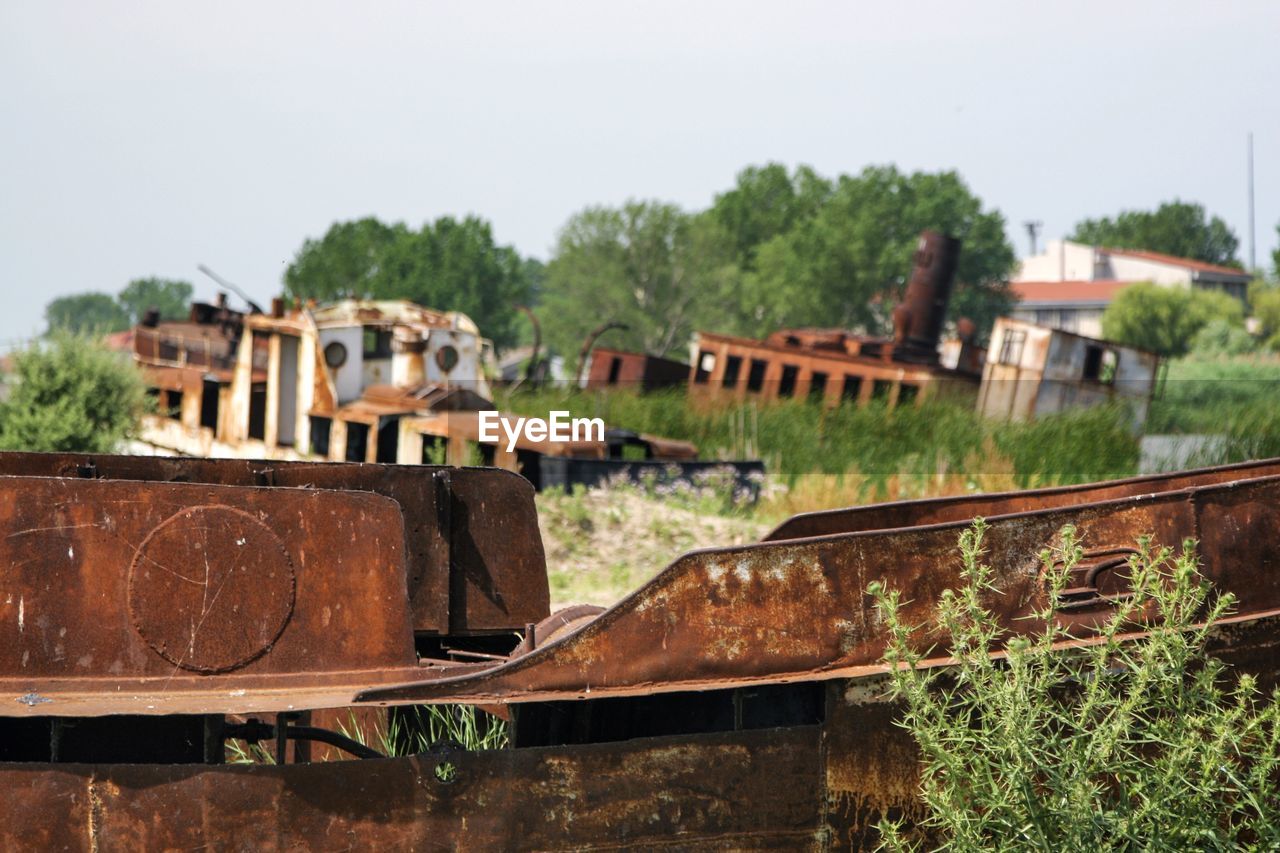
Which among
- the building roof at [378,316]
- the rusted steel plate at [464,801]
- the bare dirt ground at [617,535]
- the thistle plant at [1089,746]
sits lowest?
the bare dirt ground at [617,535]

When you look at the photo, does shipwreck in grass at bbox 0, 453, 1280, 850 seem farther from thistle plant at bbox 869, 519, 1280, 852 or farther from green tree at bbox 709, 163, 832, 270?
green tree at bbox 709, 163, 832, 270

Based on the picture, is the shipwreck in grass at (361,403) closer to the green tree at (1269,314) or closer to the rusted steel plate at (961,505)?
the rusted steel plate at (961,505)

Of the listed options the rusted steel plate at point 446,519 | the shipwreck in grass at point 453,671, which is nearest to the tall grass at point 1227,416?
the rusted steel plate at point 446,519

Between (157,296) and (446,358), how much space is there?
14455 centimetres

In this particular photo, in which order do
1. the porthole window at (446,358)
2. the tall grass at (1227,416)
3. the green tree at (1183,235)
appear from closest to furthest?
1. the tall grass at (1227,416)
2. the porthole window at (446,358)
3. the green tree at (1183,235)

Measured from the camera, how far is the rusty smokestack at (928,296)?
30.0 m

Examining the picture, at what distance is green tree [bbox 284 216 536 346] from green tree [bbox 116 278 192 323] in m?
70.2

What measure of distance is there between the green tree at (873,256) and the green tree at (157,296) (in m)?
91.9

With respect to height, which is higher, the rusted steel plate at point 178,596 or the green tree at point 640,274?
the green tree at point 640,274

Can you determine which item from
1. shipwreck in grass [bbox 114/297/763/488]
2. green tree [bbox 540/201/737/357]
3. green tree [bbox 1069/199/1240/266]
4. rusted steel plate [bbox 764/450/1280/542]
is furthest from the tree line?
rusted steel plate [bbox 764/450/1280/542]

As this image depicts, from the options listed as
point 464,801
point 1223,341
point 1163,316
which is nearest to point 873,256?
point 1163,316

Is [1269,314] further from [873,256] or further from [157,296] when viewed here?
[157,296]

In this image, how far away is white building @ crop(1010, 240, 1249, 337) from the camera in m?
86.1

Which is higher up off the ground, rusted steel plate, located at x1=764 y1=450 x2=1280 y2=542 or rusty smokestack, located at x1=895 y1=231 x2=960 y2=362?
rusty smokestack, located at x1=895 y1=231 x2=960 y2=362
